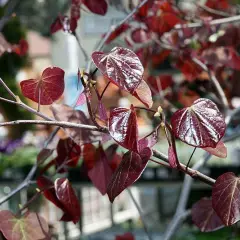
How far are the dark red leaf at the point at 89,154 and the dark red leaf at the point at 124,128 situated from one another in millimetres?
425

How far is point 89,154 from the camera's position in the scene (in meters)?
1.17

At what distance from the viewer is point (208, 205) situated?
1040 millimetres

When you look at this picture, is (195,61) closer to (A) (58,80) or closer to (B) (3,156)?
(A) (58,80)

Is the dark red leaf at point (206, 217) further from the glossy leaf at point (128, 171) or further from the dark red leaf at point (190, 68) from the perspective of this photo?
the dark red leaf at point (190, 68)

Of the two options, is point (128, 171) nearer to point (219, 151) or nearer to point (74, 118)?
point (219, 151)

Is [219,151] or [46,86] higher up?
[46,86]

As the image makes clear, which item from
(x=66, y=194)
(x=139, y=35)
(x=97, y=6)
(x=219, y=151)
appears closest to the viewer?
(x=219, y=151)

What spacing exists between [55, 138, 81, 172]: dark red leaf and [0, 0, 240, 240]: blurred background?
64 mm

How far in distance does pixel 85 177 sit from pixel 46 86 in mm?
2378

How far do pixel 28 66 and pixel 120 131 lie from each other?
1104cm

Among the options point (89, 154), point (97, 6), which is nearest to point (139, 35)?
point (97, 6)

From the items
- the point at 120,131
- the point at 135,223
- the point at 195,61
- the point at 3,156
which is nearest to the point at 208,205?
the point at 120,131

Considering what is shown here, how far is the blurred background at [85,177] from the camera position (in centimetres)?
233

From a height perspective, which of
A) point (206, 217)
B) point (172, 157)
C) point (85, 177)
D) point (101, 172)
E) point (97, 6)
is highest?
point (97, 6)
